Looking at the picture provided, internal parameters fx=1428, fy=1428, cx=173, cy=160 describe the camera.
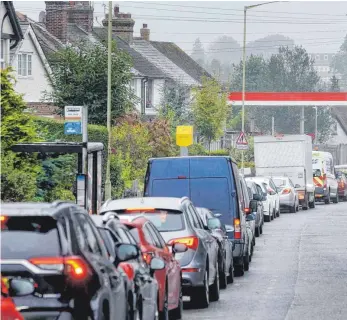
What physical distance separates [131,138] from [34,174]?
23056 mm

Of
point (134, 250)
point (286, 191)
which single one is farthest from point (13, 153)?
point (286, 191)

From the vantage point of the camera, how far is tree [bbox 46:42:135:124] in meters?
48.8

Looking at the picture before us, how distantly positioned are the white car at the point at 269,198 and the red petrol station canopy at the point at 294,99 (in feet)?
164

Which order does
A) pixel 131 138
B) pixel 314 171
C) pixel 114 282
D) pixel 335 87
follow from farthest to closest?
pixel 335 87
pixel 314 171
pixel 131 138
pixel 114 282

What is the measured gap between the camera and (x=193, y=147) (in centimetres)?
6738

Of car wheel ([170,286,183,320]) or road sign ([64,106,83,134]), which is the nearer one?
car wheel ([170,286,183,320])

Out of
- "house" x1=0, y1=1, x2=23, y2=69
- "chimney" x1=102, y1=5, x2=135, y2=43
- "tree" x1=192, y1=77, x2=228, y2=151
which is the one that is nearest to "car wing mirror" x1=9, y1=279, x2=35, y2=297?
"house" x1=0, y1=1, x2=23, y2=69

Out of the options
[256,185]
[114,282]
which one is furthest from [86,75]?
[114,282]

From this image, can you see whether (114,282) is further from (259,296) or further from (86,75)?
(86,75)

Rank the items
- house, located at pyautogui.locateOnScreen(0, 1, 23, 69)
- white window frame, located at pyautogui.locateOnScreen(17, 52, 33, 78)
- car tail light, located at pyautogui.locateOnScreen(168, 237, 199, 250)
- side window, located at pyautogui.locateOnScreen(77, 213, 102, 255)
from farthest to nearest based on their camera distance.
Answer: white window frame, located at pyautogui.locateOnScreen(17, 52, 33, 78), house, located at pyautogui.locateOnScreen(0, 1, 23, 69), car tail light, located at pyautogui.locateOnScreen(168, 237, 199, 250), side window, located at pyautogui.locateOnScreen(77, 213, 102, 255)

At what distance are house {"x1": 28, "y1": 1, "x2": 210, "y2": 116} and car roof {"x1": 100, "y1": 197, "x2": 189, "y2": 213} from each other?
44.2 meters

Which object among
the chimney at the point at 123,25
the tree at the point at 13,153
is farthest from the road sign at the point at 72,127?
the chimney at the point at 123,25

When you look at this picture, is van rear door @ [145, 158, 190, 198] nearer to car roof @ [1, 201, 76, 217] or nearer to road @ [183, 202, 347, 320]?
road @ [183, 202, 347, 320]

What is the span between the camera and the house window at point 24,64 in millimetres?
57500
